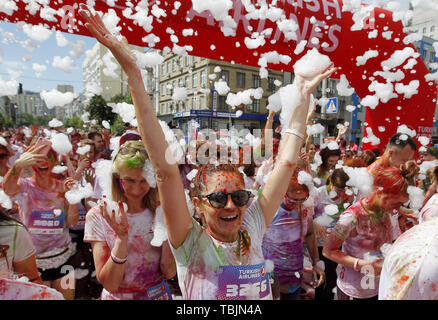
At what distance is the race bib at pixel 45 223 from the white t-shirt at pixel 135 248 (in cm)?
104

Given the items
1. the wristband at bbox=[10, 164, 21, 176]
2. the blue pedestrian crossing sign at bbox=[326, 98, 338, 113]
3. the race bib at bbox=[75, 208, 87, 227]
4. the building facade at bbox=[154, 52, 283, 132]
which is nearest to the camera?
the wristband at bbox=[10, 164, 21, 176]

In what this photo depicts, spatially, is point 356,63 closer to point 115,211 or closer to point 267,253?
point 267,253

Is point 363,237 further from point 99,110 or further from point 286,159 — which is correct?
point 99,110

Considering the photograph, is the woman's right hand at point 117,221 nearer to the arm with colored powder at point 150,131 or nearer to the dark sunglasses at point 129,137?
the arm with colored powder at point 150,131

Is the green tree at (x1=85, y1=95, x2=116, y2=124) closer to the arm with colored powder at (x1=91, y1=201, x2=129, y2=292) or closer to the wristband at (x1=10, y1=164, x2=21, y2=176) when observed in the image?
the wristband at (x1=10, y1=164, x2=21, y2=176)

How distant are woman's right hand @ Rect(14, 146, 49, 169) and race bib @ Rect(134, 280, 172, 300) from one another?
136 cm

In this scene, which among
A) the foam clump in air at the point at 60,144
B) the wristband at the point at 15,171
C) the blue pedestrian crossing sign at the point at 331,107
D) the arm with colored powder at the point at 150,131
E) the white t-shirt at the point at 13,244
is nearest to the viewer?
the arm with colored powder at the point at 150,131

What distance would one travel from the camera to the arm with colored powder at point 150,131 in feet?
3.58

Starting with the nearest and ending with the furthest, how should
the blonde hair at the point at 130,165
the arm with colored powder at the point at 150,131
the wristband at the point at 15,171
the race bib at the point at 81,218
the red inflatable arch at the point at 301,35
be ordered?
the arm with colored powder at the point at 150,131 → the blonde hair at the point at 130,165 → the wristband at the point at 15,171 → the red inflatable arch at the point at 301,35 → the race bib at the point at 81,218

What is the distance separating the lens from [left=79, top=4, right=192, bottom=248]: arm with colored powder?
109 centimetres

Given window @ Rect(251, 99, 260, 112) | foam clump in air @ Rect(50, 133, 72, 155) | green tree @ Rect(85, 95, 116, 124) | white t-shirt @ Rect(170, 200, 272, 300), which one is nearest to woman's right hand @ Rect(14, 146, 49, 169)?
foam clump in air @ Rect(50, 133, 72, 155)

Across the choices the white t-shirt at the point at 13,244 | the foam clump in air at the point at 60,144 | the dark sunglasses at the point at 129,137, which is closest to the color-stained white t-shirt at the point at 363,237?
the dark sunglasses at the point at 129,137

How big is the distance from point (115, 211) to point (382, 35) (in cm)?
436

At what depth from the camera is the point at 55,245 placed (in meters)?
2.40
